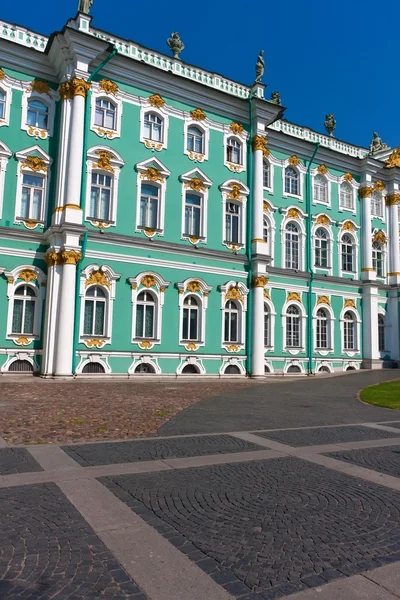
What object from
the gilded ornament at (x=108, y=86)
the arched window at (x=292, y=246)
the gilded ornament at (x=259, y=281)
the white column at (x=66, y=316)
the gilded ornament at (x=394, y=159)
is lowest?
the white column at (x=66, y=316)

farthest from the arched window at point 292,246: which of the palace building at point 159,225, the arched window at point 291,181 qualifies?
the arched window at point 291,181

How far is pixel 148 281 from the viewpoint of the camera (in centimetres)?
2361

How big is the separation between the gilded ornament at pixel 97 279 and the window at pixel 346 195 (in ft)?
59.7

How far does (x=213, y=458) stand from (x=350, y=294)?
27.1 meters

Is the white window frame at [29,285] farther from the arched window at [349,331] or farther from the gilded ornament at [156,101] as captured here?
the arched window at [349,331]

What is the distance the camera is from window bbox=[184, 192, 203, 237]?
25.6 m

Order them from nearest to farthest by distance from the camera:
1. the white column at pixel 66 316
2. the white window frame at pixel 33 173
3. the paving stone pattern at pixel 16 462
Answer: the paving stone pattern at pixel 16 462
the white column at pixel 66 316
the white window frame at pixel 33 173

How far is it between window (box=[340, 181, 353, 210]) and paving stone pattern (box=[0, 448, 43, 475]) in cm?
2986

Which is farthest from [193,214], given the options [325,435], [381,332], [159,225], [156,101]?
[325,435]

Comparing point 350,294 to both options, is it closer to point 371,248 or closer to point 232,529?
point 371,248

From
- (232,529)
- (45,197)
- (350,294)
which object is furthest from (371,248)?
(232,529)

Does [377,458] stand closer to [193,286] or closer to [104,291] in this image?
[104,291]

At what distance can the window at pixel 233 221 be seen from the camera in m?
26.8

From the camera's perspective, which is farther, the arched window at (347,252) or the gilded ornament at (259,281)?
the arched window at (347,252)
